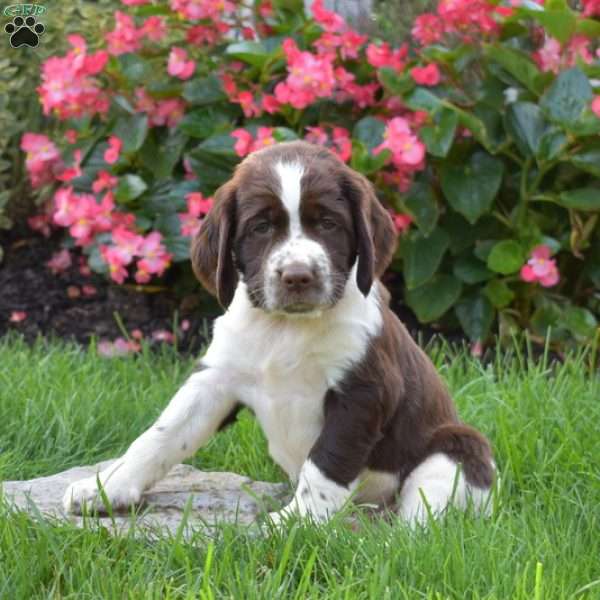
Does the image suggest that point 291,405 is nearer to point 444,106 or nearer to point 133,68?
point 444,106

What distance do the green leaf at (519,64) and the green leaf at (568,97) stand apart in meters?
0.11

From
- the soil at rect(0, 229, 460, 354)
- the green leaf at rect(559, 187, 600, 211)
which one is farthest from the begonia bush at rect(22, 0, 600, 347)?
the soil at rect(0, 229, 460, 354)

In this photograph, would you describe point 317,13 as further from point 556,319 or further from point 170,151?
point 556,319

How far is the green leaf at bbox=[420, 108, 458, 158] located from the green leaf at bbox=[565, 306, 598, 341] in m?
1.02

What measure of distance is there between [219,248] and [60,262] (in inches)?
127

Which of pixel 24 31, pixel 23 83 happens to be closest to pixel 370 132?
pixel 24 31

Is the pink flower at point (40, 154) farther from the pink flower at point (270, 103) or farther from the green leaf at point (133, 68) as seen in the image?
the pink flower at point (270, 103)

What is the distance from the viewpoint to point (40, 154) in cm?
649

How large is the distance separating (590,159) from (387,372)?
2364 millimetres

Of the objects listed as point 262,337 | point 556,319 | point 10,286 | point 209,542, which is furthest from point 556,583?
point 10,286

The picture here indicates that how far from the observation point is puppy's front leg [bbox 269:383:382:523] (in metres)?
3.63

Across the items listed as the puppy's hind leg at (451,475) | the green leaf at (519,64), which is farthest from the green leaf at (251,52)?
the puppy's hind leg at (451,475)

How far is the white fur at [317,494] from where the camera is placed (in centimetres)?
361

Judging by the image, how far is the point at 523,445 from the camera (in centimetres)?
432
